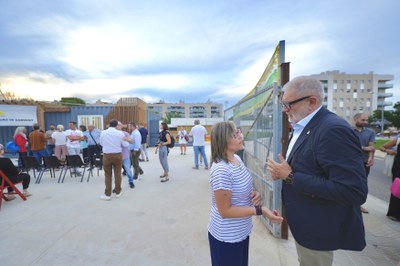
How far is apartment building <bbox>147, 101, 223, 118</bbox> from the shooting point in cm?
10469

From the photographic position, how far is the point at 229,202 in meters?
1.51

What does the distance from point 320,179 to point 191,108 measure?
110083 mm

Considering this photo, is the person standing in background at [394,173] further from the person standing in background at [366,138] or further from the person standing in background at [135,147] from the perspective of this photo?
the person standing in background at [135,147]

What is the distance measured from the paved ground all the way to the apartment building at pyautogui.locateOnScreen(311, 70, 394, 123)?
8070cm

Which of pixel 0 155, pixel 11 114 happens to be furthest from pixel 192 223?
pixel 11 114

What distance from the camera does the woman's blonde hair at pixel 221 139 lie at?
1.65 metres

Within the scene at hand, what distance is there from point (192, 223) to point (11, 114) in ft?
40.6

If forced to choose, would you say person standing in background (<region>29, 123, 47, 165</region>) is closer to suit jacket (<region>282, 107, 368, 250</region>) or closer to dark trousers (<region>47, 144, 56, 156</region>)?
dark trousers (<region>47, 144, 56, 156</region>)

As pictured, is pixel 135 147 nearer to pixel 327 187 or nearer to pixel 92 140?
pixel 92 140

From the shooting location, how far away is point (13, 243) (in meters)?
3.05

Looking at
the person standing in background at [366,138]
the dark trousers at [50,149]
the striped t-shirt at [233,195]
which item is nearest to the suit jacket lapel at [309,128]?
the striped t-shirt at [233,195]

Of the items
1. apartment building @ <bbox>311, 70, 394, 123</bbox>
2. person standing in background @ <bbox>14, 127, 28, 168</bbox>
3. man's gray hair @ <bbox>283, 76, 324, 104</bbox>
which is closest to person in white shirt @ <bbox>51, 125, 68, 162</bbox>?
person standing in background @ <bbox>14, 127, 28, 168</bbox>

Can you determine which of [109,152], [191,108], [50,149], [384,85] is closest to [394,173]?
[109,152]

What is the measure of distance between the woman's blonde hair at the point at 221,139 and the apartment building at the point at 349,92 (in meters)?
82.8
